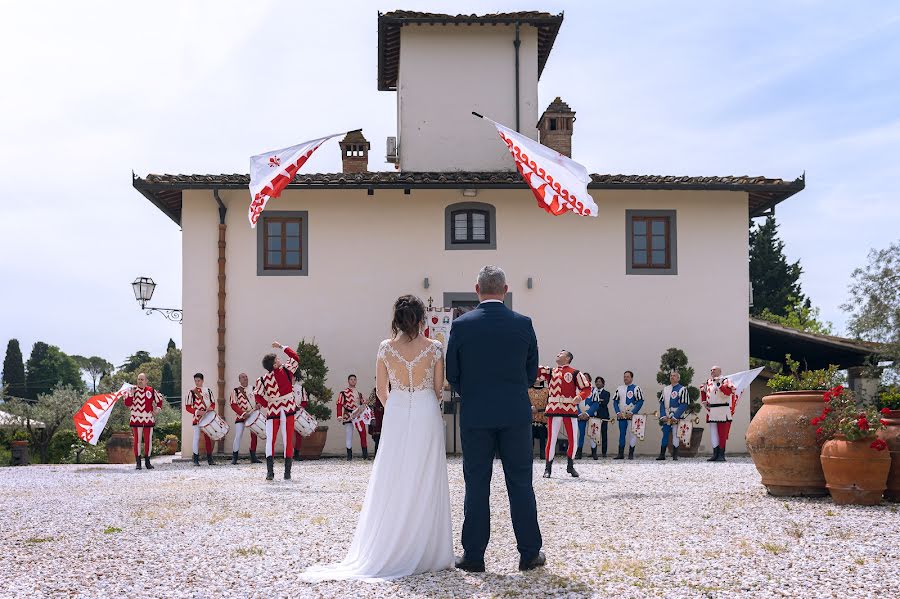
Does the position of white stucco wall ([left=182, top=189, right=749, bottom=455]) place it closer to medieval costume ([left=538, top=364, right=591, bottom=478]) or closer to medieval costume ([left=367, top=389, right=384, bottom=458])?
medieval costume ([left=367, top=389, right=384, bottom=458])

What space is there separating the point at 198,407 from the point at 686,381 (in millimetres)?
9746

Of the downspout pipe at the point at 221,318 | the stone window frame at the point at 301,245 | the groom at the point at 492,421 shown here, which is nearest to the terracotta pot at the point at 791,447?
the groom at the point at 492,421

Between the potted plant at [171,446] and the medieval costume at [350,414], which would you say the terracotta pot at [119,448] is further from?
the medieval costume at [350,414]

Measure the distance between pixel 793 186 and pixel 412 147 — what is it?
29.6 feet

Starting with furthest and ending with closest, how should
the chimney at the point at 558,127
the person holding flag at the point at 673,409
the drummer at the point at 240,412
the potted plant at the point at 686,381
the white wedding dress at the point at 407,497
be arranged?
1. the chimney at the point at 558,127
2. the potted plant at the point at 686,381
3. the person holding flag at the point at 673,409
4. the drummer at the point at 240,412
5. the white wedding dress at the point at 407,497

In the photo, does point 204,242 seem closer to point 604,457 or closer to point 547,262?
point 547,262

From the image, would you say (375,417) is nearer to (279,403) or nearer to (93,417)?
(93,417)

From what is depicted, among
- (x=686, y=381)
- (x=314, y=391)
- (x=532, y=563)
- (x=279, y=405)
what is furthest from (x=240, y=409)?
(x=532, y=563)

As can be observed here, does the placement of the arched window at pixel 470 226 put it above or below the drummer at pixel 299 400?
above

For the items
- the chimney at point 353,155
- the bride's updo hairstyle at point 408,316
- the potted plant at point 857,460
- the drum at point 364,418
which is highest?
the chimney at point 353,155

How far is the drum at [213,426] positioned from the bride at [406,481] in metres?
12.7

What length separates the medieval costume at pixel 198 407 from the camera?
61.8ft

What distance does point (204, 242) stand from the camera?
2108cm

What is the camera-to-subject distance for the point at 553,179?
587 inches
